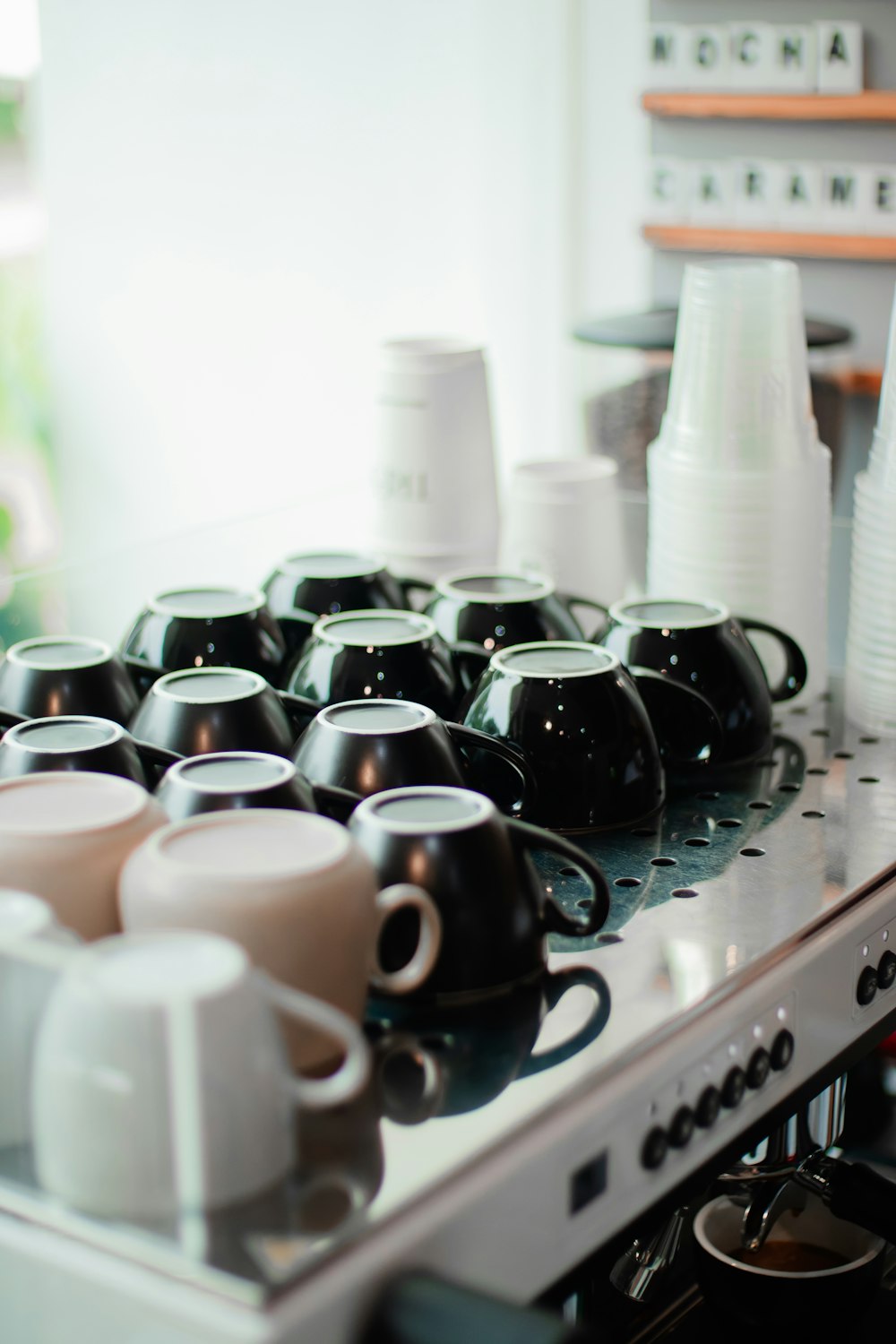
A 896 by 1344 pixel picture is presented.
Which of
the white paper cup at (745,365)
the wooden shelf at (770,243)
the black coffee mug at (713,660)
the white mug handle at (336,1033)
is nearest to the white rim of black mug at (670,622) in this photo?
the black coffee mug at (713,660)

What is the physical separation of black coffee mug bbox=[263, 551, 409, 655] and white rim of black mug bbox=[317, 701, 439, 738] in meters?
0.22

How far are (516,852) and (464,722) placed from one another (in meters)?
0.20

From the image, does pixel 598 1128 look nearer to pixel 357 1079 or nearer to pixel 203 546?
pixel 357 1079

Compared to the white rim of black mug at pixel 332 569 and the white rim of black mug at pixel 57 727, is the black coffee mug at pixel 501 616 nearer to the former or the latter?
the white rim of black mug at pixel 332 569

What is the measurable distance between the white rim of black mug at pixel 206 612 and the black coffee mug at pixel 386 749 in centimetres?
18

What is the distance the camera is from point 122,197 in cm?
263

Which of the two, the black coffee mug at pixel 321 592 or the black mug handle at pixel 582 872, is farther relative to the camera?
the black coffee mug at pixel 321 592

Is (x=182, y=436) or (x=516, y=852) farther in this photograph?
(x=182, y=436)

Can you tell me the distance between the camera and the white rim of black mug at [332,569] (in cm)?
108

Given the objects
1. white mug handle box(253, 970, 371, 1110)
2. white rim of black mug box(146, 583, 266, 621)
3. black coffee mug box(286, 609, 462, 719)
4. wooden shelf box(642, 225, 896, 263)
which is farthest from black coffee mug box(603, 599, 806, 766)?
wooden shelf box(642, 225, 896, 263)

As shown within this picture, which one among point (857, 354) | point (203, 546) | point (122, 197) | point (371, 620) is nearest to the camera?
point (371, 620)

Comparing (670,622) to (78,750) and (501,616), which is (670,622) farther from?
(78,750)

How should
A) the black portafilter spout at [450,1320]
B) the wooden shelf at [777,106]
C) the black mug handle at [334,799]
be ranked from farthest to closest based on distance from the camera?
1. the wooden shelf at [777,106]
2. the black mug handle at [334,799]
3. the black portafilter spout at [450,1320]

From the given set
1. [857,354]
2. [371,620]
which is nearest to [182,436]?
[857,354]
